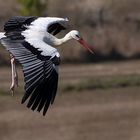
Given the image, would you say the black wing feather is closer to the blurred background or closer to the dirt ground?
the blurred background

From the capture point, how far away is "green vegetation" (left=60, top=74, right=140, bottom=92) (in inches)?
1120

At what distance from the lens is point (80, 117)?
2567cm

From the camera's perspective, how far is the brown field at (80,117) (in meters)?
23.7

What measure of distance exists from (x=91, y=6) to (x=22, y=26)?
2587cm

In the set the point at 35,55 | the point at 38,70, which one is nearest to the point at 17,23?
the point at 35,55

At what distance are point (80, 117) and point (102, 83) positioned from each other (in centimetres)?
341

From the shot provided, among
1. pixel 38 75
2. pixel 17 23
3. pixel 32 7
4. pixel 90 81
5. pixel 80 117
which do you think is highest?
pixel 38 75

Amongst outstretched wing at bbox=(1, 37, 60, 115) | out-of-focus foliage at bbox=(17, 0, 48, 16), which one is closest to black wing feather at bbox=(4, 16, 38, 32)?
outstretched wing at bbox=(1, 37, 60, 115)

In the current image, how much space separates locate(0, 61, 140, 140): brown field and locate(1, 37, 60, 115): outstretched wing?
12.9 meters

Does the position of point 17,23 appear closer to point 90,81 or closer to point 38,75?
point 38,75

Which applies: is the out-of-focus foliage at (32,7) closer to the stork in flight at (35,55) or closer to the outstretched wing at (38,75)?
the stork in flight at (35,55)

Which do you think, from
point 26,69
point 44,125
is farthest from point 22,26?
point 44,125

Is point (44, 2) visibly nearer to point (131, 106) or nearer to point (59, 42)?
point (131, 106)

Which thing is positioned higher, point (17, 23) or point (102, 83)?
point (17, 23)
